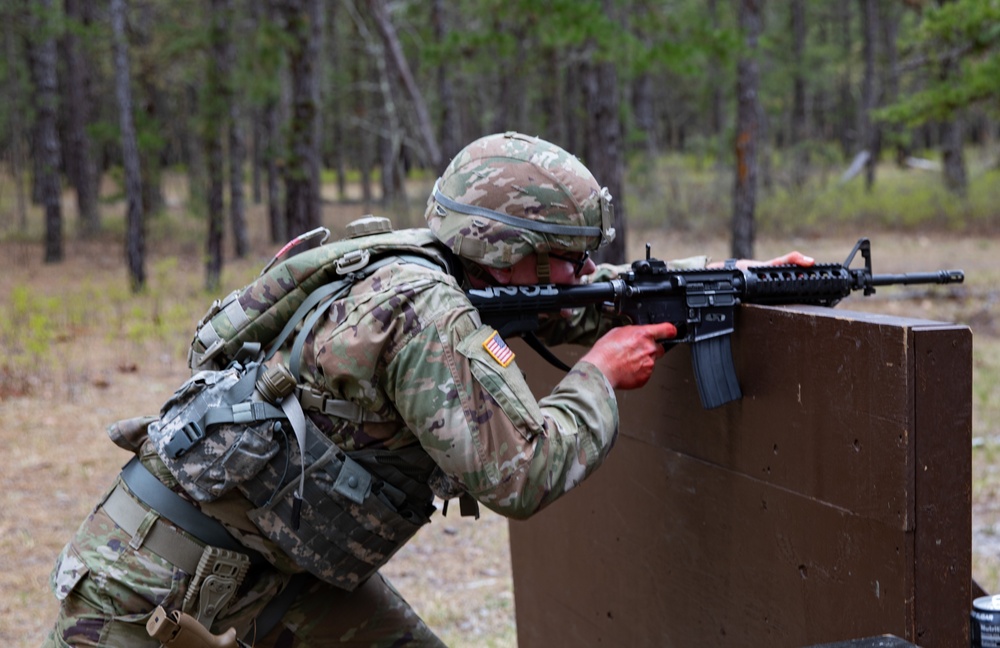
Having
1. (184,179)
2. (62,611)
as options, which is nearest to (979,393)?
(62,611)

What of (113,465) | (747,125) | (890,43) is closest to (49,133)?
(113,465)

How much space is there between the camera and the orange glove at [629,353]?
→ 2.54 m

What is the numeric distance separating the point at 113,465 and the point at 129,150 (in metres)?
7.23

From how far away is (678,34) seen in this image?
11156 millimetres

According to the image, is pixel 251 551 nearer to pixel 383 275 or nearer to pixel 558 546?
pixel 383 275

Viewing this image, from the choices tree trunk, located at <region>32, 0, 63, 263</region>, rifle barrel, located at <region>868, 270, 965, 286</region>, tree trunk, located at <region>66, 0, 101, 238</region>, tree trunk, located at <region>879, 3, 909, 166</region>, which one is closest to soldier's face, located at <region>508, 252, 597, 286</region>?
rifle barrel, located at <region>868, 270, 965, 286</region>

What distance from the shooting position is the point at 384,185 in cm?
2595

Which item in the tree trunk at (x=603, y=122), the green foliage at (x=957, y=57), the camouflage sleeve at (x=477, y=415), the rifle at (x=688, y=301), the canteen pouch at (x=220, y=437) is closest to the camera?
the camouflage sleeve at (x=477, y=415)

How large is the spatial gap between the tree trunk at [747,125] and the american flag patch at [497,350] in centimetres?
977

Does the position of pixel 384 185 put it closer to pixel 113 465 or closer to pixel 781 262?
pixel 113 465

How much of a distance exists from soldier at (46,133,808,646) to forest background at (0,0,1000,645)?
229 cm

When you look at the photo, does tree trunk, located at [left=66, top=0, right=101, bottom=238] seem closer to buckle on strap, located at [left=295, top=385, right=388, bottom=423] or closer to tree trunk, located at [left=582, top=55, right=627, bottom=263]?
tree trunk, located at [left=582, top=55, right=627, bottom=263]

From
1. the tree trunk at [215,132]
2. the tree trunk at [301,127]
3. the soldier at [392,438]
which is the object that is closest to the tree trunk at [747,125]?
the tree trunk at [301,127]

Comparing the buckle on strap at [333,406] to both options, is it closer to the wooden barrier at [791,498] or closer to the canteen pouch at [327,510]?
the canteen pouch at [327,510]
